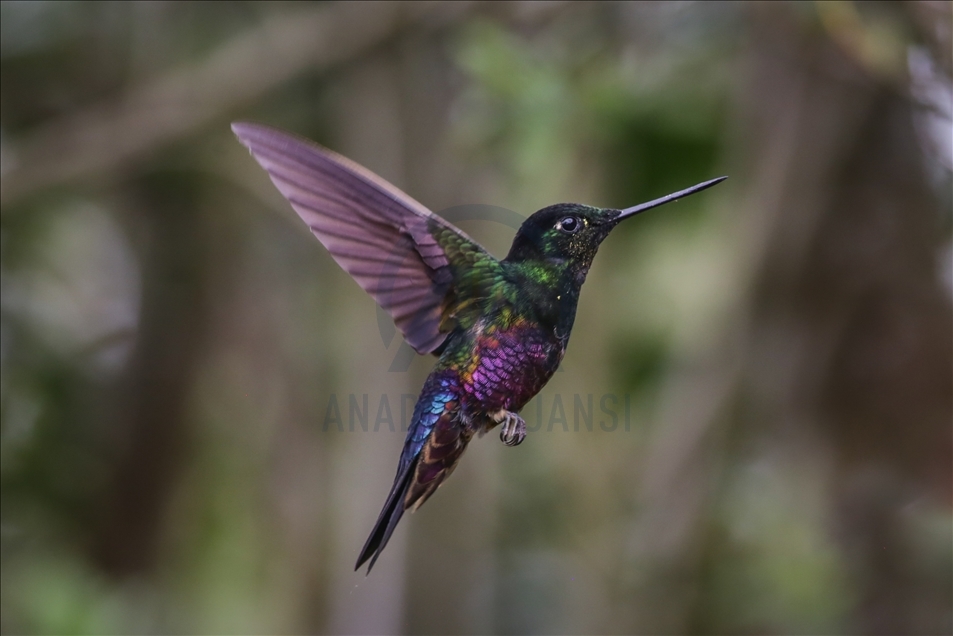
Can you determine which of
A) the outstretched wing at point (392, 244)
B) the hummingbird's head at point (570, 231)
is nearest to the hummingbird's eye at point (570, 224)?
the hummingbird's head at point (570, 231)

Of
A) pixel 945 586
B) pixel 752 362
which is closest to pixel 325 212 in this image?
pixel 752 362

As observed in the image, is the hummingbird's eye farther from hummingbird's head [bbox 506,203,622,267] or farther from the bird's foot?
the bird's foot

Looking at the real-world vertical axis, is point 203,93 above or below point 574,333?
above

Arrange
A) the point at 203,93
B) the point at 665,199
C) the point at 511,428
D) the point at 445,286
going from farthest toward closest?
the point at 203,93
the point at 445,286
the point at 511,428
the point at 665,199

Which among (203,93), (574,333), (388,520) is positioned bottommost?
(388,520)

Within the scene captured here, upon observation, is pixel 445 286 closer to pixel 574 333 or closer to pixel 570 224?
pixel 570 224

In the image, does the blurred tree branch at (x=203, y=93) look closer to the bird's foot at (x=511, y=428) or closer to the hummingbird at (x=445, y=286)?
the hummingbird at (x=445, y=286)

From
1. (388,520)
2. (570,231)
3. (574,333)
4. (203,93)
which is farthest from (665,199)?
(203,93)
